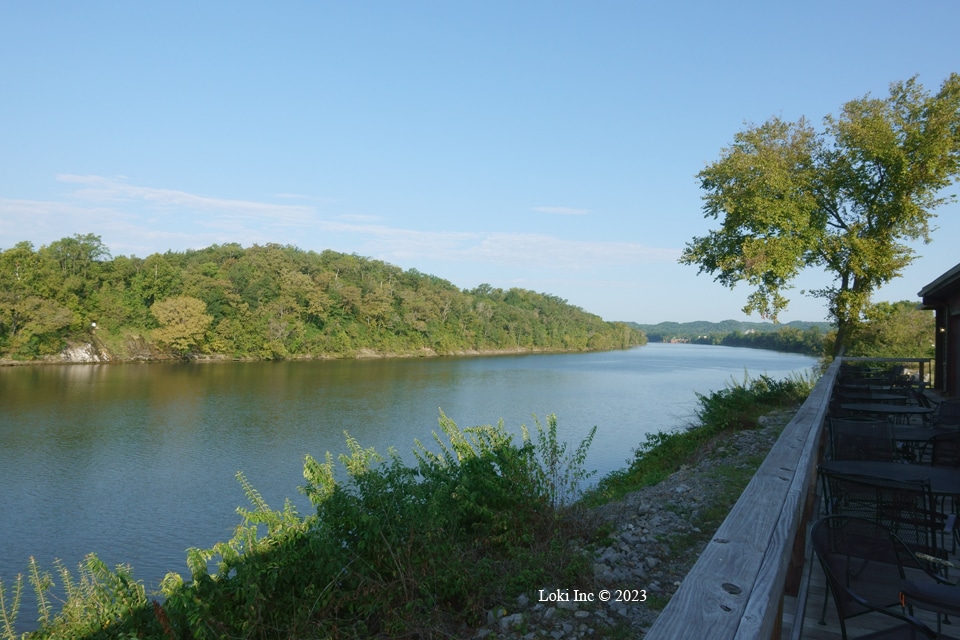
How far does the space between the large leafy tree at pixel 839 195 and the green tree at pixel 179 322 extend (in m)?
49.6

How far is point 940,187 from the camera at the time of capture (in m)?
13.5

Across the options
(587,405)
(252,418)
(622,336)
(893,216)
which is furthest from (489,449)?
(622,336)

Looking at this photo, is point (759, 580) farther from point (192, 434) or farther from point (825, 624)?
point (192, 434)

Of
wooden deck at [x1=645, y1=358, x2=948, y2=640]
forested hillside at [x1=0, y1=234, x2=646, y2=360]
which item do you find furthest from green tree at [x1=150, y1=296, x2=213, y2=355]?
wooden deck at [x1=645, y1=358, x2=948, y2=640]

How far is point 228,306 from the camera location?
60000 mm

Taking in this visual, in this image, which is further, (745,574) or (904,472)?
(904,472)

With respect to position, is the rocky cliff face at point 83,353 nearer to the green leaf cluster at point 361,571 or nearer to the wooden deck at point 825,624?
the green leaf cluster at point 361,571

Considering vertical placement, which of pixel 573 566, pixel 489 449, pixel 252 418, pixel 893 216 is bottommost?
pixel 252 418

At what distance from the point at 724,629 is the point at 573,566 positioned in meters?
3.40

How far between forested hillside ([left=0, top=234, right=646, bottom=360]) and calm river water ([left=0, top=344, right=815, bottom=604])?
12.2m

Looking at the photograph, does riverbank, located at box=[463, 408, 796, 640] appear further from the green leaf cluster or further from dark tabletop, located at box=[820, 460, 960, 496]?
dark tabletop, located at box=[820, 460, 960, 496]

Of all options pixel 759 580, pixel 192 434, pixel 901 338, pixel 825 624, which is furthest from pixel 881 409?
pixel 901 338

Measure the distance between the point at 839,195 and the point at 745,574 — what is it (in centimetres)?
1593

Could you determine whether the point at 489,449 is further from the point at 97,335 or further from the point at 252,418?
the point at 97,335
